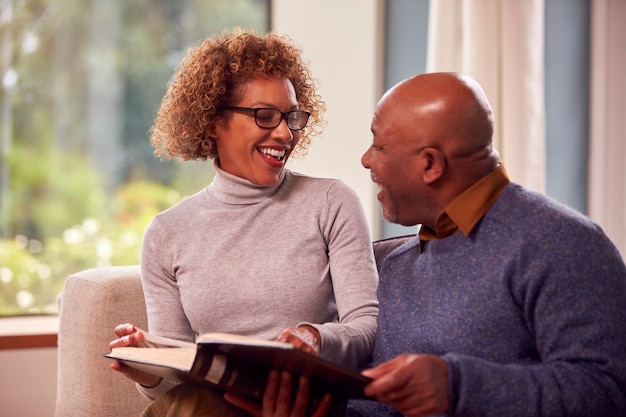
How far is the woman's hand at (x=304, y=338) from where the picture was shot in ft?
5.49

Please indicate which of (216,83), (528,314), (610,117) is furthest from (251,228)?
(610,117)

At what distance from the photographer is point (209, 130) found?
217cm

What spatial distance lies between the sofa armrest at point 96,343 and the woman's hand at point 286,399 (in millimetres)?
700

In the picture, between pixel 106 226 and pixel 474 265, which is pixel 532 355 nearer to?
pixel 474 265

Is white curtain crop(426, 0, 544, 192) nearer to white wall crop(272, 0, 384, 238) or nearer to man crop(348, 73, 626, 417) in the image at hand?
white wall crop(272, 0, 384, 238)

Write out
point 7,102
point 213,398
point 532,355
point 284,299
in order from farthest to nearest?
point 7,102, point 284,299, point 213,398, point 532,355

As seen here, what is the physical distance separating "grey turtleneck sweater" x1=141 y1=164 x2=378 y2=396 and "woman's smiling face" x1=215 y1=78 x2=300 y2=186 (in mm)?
54

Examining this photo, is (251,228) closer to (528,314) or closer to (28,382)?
(528,314)

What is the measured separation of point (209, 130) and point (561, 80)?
6.20ft

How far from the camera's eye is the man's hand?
4.37 ft

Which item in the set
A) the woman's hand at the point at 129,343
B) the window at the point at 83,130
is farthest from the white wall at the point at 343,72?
the woman's hand at the point at 129,343

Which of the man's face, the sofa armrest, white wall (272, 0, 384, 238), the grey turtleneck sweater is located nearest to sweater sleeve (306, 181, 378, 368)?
the grey turtleneck sweater

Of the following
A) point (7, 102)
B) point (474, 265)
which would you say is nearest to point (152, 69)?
point (7, 102)

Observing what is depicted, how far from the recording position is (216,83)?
210 cm
